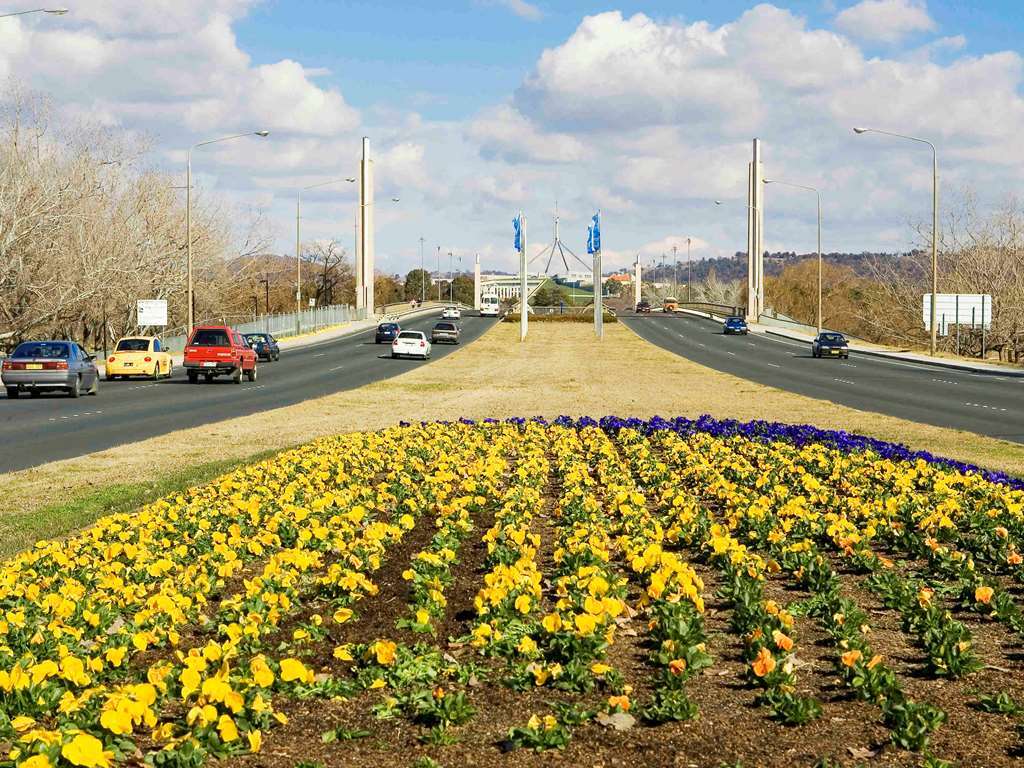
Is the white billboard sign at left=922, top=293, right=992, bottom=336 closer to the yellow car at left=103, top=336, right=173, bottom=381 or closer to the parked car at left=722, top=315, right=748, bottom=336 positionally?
the parked car at left=722, top=315, right=748, bottom=336

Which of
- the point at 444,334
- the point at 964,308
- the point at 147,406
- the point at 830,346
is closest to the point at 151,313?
the point at 444,334

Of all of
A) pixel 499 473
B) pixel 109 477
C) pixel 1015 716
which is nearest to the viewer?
pixel 1015 716

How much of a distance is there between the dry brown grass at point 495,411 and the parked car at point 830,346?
12.6m

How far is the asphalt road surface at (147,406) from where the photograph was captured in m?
21.0

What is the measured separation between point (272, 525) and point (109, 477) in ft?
21.3

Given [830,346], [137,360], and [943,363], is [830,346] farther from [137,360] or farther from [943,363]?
[137,360]

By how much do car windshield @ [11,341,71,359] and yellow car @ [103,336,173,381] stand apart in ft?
26.0

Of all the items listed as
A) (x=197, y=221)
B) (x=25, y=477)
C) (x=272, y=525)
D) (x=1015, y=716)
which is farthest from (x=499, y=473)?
(x=197, y=221)

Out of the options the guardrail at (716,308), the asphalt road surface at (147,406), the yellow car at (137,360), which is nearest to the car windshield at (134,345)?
the yellow car at (137,360)

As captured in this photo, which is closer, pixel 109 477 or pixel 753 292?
pixel 109 477

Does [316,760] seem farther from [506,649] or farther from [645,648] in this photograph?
[645,648]

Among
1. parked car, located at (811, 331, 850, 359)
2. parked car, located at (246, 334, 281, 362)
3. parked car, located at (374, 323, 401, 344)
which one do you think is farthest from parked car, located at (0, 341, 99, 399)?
parked car, located at (374, 323, 401, 344)

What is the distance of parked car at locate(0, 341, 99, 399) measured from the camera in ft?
107

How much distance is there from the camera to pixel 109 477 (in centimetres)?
1589
